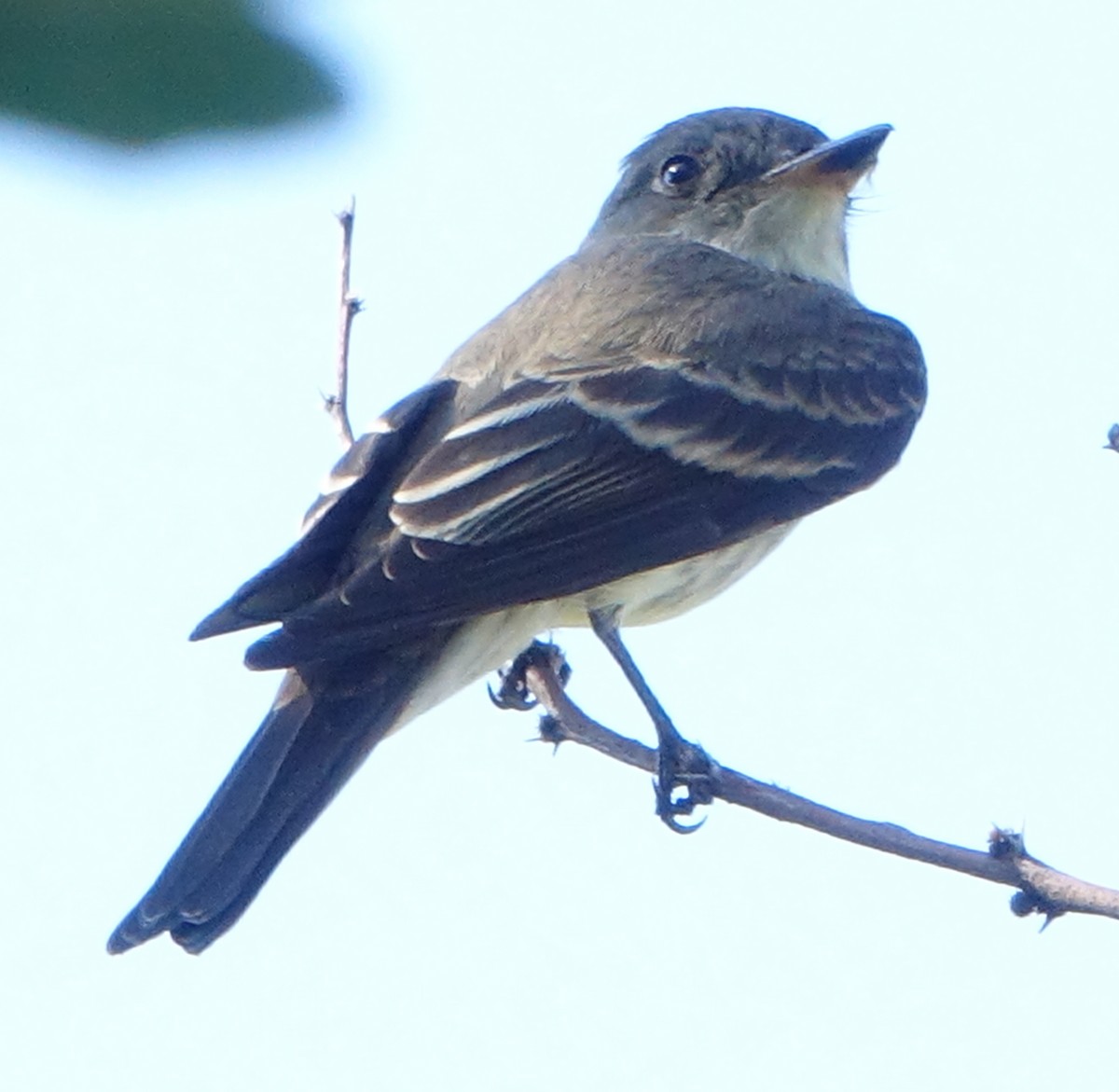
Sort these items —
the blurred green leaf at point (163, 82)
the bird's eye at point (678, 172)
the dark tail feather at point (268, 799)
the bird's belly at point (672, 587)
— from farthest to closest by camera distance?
the bird's eye at point (678, 172) → the bird's belly at point (672, 587) → the dark tail feather at point (268, 799) → the blurred green leaf at point (163, 82)

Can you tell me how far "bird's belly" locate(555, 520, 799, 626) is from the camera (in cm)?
515

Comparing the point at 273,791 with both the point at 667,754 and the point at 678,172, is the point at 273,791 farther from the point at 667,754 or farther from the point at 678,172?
the point at 678,172

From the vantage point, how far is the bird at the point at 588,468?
4.57m

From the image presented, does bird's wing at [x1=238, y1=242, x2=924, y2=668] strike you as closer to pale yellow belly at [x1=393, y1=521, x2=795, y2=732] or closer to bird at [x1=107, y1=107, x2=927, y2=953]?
bird at [x1=107, y1=107, x2=927, y2=953]

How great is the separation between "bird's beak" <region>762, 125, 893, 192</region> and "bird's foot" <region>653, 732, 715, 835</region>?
215 cm

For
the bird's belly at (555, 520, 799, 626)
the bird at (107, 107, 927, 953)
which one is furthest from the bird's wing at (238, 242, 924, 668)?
the bird's belly at (555, 520, 799, 626)

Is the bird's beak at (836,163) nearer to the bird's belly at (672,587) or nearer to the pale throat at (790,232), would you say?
the pale throat at (790,232)

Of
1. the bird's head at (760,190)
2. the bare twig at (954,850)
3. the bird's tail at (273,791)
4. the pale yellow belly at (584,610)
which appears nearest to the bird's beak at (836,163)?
the bird's head at (760,190)

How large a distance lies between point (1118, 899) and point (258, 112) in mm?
1829

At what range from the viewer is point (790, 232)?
6238 millimetres

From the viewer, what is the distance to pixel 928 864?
3.39 m

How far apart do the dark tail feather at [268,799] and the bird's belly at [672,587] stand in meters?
0.60

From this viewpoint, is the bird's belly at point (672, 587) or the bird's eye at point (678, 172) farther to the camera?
the bird's eye at point (678, 172)

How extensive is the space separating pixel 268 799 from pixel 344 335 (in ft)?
4.64
